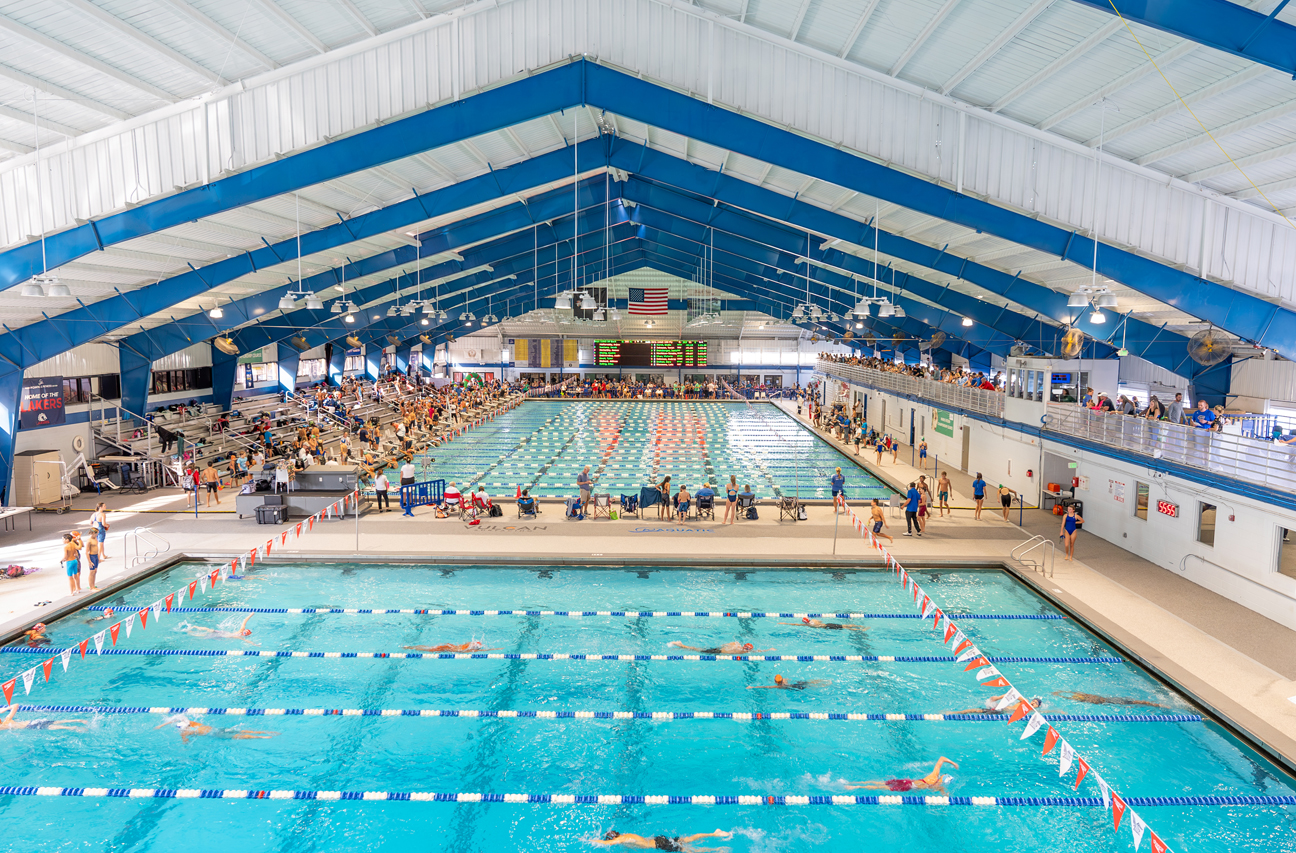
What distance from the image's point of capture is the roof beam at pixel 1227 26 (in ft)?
21.0

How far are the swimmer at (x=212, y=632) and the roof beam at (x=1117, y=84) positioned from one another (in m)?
13.6

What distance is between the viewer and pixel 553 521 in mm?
16547

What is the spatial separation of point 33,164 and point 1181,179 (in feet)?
57.1

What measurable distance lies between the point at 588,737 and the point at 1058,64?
9.85m

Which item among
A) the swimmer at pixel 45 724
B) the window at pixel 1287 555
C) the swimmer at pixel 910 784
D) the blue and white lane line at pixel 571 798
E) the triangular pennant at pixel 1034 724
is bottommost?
the blue and white lane line at pixel 571 798

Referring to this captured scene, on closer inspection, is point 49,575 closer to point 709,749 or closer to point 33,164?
point 33,164

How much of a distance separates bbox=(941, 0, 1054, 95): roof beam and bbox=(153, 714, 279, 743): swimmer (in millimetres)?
11622

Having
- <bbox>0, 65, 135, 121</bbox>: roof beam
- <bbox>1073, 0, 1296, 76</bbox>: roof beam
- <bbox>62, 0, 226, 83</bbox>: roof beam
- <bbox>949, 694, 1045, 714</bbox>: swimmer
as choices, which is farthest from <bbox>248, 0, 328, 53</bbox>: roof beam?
<bbox>949, 694, 1045, 714</bbox>: swimmer

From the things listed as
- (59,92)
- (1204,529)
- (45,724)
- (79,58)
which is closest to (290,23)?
(79,58)

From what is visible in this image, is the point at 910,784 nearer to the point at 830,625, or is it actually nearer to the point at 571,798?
the point at 571,798

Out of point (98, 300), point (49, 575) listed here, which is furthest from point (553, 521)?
point (98, 300)

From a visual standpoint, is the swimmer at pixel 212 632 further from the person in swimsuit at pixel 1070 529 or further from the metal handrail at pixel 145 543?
the person in swimsuit at pixel 1070 529

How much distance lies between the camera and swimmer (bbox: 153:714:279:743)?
7.86m

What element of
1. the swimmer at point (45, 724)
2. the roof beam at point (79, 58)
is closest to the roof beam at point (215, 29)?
the roof beam at point (79, 58)
